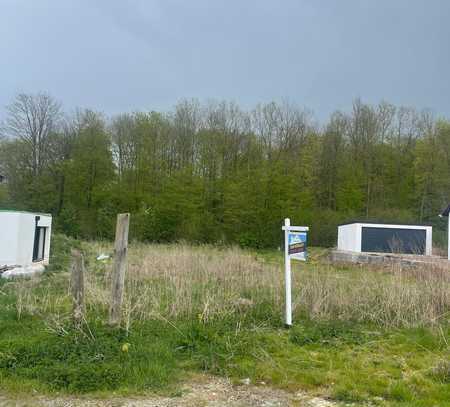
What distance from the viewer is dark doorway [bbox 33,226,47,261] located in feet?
41.7

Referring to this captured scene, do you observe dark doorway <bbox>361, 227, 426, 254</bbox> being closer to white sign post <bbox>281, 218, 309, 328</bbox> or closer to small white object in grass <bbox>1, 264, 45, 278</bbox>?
small white object in grass <bbox>1, 264, 45, 278</bbox>

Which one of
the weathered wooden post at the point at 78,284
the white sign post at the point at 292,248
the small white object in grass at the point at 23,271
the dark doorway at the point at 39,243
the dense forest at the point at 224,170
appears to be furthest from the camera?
the dense forest at the point at 224,170

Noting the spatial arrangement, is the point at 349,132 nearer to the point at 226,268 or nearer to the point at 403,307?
the point at 226,268

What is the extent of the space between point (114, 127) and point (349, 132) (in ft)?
57.8


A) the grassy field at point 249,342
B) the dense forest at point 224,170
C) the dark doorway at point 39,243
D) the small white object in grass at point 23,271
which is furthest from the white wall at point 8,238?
the dense forest at point 224,170

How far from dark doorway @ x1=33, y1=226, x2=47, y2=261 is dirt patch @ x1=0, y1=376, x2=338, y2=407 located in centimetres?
980

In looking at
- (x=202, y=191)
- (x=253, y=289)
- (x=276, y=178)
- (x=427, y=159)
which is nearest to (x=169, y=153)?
(x=202, y=191)

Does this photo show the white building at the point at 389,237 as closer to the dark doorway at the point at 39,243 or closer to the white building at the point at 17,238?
the dark doorway at the point at 39,243

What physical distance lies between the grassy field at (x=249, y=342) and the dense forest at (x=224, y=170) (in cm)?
2202

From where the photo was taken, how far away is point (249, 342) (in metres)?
4.82

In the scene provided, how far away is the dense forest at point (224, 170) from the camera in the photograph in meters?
29.5

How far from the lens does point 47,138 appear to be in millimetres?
31391

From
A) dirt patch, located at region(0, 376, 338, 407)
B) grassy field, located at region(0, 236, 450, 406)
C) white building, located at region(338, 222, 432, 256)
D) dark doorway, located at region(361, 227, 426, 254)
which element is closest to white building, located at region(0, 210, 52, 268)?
grassy field, located at region(0, 236, 450, 406)

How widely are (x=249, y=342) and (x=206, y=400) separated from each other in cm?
133
